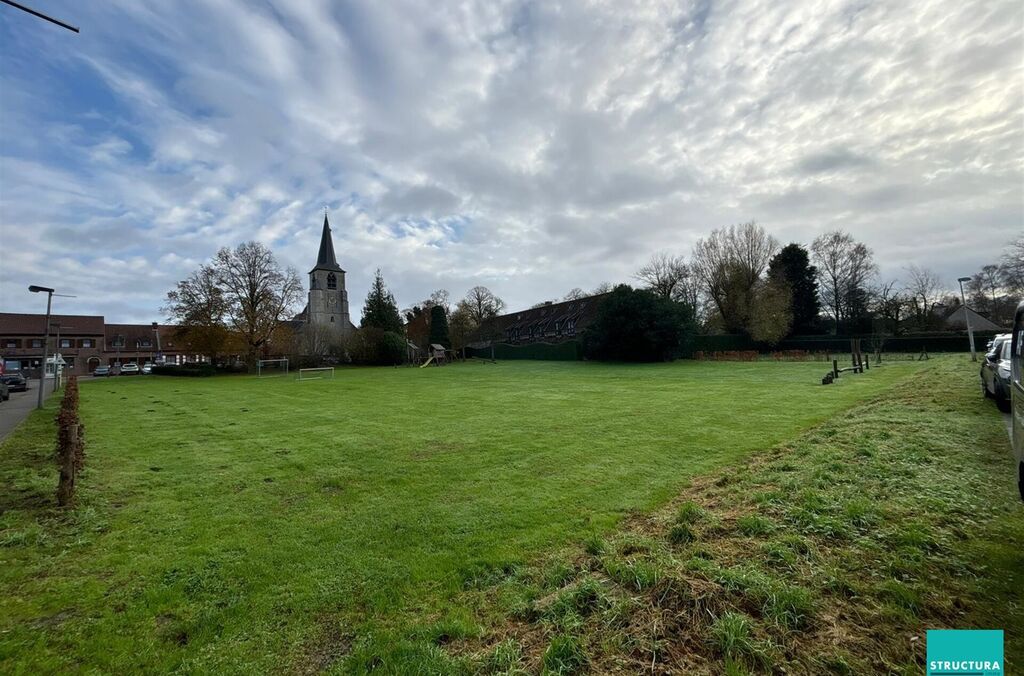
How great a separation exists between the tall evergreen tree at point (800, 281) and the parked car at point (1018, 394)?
4254cm

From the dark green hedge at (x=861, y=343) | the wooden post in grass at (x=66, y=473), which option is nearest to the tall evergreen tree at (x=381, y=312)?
the dark green hedge at (x=861, y=343)

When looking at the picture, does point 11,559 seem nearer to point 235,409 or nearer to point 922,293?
point 235,409

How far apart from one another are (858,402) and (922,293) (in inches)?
1822

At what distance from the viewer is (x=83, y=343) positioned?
61.3 metres

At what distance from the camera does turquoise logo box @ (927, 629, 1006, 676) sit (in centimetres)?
221

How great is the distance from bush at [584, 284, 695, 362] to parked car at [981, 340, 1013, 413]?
22.2m

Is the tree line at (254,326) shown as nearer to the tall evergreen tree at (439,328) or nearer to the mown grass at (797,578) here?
the tall evergreen tree at (439,328)

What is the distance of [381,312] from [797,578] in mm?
51309

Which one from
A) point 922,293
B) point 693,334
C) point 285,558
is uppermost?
point 922,293

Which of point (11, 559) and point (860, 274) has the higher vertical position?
point (860, 274)

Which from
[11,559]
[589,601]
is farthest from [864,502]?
[11,559]

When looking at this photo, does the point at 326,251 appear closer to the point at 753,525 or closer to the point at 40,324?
the point at 40,324

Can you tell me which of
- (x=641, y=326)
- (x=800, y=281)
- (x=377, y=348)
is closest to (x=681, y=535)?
(x=641, y=326)

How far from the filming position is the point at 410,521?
15.2 ft
